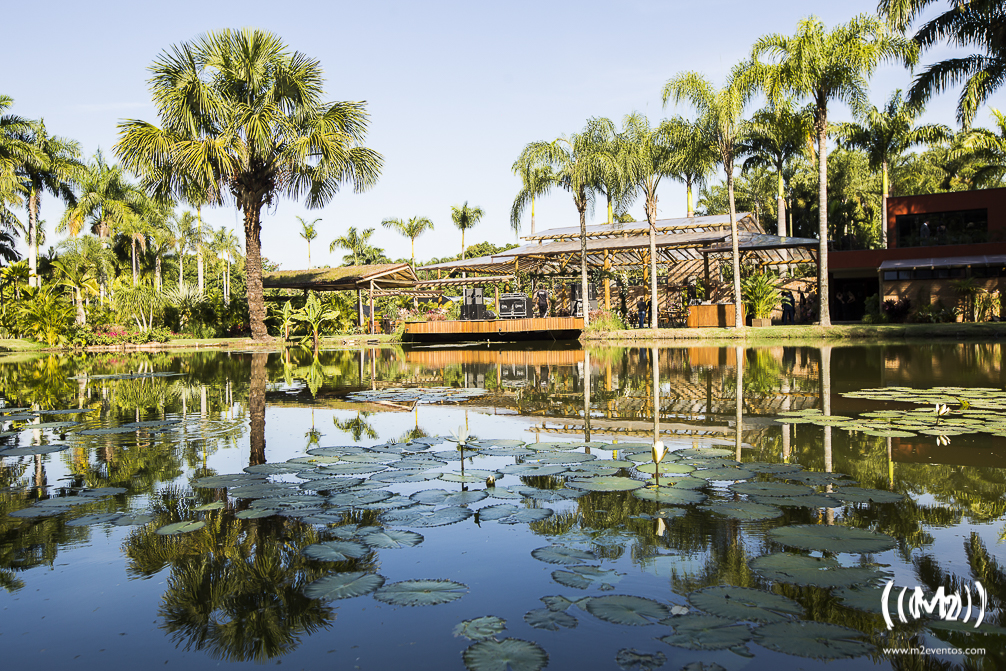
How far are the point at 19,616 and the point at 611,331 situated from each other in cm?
2527

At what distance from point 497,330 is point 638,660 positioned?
25501 mm

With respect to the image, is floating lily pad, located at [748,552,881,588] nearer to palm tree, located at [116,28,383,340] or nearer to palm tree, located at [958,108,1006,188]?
palm tree, located at [116,28,383,340]

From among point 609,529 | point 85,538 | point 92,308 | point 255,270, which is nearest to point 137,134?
point 255,270

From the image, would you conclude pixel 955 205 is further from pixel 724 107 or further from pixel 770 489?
pixel 770 489

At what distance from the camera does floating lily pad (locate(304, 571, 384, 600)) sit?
3182 mm

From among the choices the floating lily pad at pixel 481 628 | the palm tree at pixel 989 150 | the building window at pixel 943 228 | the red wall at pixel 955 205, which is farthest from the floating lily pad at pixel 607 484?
the palm tree at pixel 989 150

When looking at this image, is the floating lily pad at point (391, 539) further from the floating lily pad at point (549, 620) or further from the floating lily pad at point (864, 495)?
the floating lily pad at point (864, 495)

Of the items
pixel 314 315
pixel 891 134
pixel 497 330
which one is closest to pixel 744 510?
pixel 497 330

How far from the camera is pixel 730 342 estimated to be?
23875mm

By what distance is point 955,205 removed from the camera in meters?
30.1

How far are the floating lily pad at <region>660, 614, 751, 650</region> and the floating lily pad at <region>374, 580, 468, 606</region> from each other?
999mm

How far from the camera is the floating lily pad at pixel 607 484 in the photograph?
483 cm

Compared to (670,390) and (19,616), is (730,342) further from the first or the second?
(19,616)

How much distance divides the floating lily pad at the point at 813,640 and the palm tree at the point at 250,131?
25936mm
